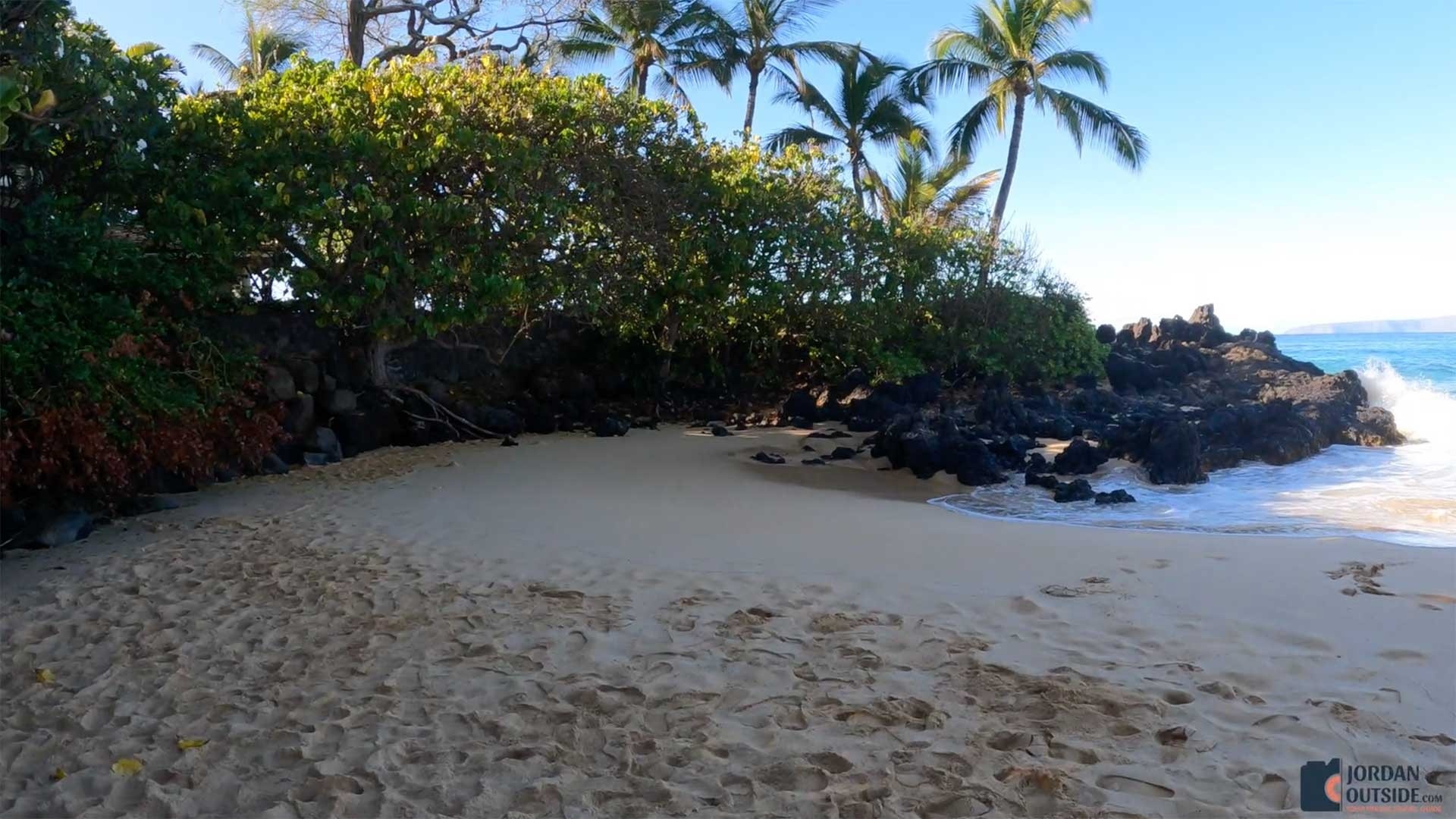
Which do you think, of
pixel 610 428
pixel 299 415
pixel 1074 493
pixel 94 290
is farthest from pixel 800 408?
pixel 94 290

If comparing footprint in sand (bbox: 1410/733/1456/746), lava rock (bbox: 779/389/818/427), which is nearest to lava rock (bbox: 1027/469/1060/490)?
lava rock (bbox: 779/389/818/427)

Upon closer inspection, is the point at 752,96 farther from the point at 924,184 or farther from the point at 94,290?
the point at 94,290

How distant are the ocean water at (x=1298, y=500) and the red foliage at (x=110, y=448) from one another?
20.7ft

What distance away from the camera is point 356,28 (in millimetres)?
16094

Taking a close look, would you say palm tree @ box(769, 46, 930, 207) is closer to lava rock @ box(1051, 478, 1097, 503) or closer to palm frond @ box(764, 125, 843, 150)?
palm frond @ box(764, 125, 843, 150)

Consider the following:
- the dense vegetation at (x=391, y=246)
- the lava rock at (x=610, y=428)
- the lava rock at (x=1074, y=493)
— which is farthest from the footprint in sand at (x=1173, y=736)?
the lava rock at (x=610, y=428)

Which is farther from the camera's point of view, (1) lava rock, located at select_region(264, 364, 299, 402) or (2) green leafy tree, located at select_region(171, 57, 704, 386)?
(1) lava rock, located at select_region(264, 364, 299, 402)

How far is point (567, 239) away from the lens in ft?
40.0

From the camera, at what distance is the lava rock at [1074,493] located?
9.39 m

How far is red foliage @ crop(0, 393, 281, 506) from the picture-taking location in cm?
666

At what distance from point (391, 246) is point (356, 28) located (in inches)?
306

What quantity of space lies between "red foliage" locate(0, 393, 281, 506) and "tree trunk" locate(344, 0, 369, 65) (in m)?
9.72

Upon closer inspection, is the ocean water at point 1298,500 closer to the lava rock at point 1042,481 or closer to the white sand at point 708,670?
the lava rock at point 1042,481

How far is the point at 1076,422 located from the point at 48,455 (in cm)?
1202
